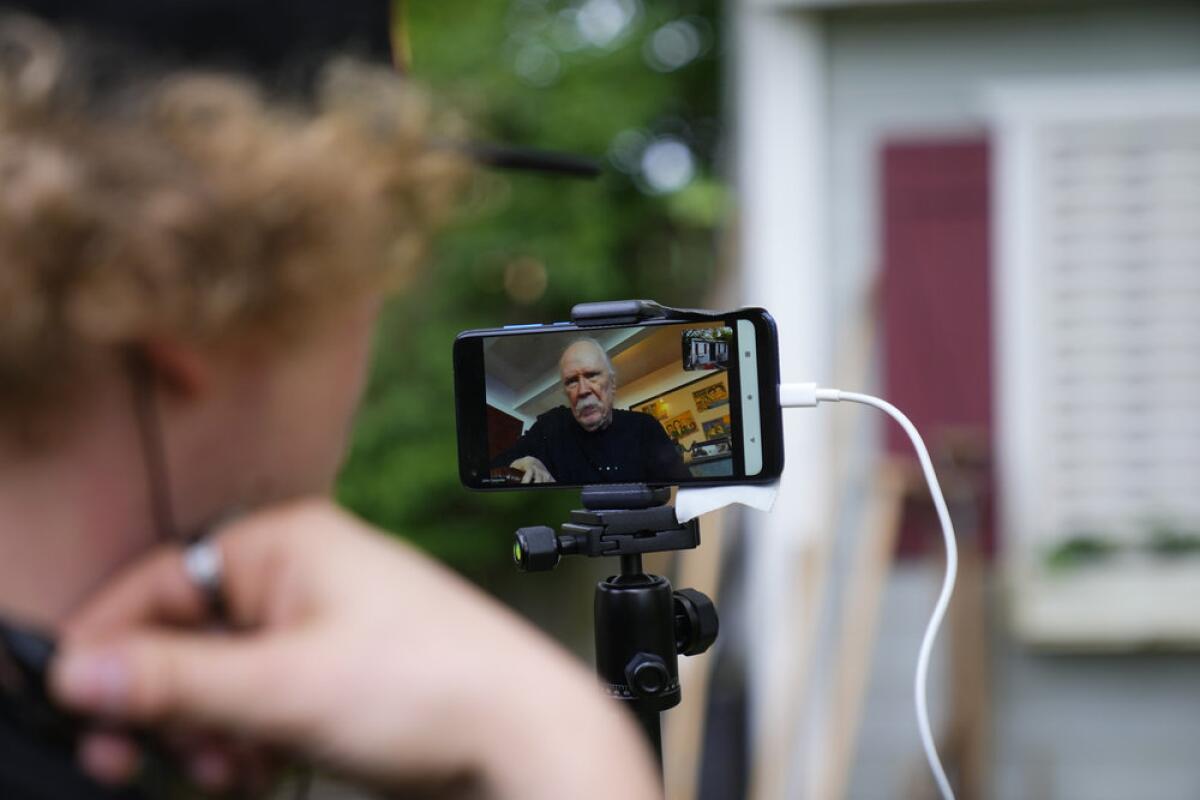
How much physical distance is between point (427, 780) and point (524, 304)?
13.3ft

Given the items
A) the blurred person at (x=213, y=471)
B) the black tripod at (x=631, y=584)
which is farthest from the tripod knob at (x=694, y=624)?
the blurred person at (x=213, y=471)

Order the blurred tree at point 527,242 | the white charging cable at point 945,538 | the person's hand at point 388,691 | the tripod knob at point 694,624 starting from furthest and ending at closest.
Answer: the blurred tree at point 527,242 < the tripod knob at point 694,624 < the white charging cable at point 945,538 < the person's hand at point 388,691

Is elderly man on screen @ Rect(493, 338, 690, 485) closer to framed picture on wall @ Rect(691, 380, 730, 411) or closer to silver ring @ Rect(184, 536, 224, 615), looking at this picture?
framed picture on wall @ Rect(691, 380, 730, 411)

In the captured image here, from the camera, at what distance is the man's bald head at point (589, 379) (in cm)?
62

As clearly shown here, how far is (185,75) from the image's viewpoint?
0.45 metres

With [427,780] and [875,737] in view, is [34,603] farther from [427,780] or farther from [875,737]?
[875,737]

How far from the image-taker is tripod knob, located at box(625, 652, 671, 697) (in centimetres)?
67

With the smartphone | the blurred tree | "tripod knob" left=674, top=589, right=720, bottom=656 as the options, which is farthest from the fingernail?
the blurred tree

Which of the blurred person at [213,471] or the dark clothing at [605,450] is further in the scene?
the dark clothing at [605,450]

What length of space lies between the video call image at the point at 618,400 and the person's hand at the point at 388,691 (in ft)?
0.73

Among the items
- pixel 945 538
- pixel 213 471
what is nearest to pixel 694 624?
pixel 945 538

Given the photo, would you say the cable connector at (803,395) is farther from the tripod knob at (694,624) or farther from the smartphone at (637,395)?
the tripod knob at (694,624)

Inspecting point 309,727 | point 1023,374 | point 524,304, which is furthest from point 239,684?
point 524,304

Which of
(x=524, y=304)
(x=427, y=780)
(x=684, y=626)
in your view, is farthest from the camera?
(x=524, y=304)
